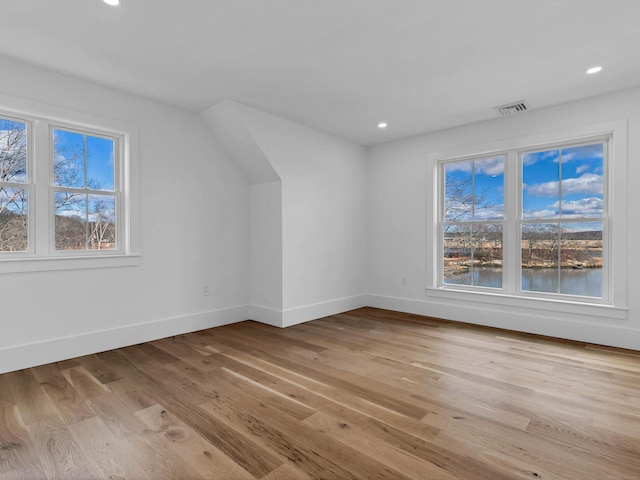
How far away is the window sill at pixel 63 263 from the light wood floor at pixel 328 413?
86cm

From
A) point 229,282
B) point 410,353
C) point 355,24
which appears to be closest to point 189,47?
point 355,24

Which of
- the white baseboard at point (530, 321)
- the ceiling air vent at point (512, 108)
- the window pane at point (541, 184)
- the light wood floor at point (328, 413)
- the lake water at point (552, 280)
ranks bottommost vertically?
the light wood floor at point (328, 413)

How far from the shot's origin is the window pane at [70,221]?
3.27 meters

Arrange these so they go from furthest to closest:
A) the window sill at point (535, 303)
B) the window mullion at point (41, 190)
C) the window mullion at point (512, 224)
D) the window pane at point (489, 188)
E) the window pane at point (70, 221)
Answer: the window pane at point (489, 188), the window mullion at point (512, 224), the window sill at point (535, 303), the window pane at point (70, 221), the window mullion at point (41, 190)

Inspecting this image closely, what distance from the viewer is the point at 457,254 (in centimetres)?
490

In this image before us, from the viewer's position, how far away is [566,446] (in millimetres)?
1878

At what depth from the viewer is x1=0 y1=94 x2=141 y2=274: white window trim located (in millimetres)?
2992

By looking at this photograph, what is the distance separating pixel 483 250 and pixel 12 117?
5.27 m

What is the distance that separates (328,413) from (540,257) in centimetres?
341

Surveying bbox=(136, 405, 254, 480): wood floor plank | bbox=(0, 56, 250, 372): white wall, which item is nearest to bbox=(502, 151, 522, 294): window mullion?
bbox=(0, 56, 250, 372): white wall

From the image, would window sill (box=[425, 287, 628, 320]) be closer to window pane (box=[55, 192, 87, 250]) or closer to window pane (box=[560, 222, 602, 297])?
window pane (box=[560, 222, 602, 297])

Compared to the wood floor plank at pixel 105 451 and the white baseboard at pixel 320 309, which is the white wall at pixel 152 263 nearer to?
the white baseboard at pixel 320 309

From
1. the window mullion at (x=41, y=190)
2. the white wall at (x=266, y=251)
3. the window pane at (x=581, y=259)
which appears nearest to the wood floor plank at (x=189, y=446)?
the window mullion at (x=41, y=190)

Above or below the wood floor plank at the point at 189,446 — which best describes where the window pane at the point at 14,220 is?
above
